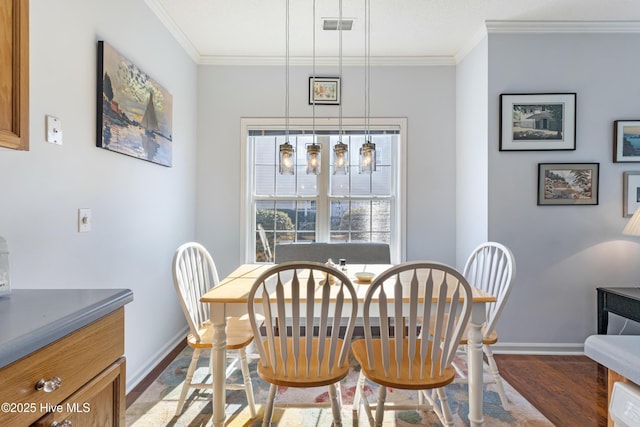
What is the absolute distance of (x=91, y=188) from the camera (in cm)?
168

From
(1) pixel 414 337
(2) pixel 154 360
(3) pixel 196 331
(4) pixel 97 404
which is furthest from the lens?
(2) pixel 154 360

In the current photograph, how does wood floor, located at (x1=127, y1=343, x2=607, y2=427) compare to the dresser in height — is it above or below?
below

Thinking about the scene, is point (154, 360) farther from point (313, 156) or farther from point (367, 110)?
point (367, 110)

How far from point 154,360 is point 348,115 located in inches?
103

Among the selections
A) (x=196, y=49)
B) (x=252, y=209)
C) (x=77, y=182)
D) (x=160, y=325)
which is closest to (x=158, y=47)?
(x=196, y=49)

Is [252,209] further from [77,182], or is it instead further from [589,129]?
[589,129]

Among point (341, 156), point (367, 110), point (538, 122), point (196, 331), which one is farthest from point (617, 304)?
point (196, 331)

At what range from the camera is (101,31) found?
1753mm

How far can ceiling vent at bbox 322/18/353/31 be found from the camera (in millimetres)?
2565

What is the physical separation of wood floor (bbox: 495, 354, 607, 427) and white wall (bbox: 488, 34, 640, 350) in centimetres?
19

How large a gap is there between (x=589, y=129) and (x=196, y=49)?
3.44 metres

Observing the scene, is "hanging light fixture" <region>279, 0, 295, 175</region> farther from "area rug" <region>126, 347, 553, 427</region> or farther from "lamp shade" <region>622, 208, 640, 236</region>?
"lamp shade" <region>622, 208, 640, 236</region>

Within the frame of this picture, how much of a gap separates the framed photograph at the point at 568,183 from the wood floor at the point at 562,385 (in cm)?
124

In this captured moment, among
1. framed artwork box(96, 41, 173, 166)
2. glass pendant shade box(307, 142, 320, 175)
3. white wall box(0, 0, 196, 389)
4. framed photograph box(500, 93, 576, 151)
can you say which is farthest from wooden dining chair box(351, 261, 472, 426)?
framed photograph box(500, 93, 576, 151)
